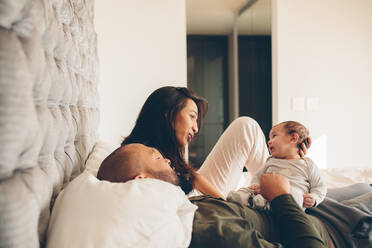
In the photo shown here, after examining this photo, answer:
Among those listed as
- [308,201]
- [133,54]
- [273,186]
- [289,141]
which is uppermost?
[133,54]

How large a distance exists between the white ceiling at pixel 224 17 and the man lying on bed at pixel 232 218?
9.89 feet

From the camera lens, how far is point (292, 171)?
139 cm

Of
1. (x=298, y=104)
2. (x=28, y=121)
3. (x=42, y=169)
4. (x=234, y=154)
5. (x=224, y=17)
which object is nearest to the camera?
(x=28, y=121)

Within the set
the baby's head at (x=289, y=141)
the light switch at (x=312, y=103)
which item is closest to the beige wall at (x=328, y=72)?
the light switch at (x=312, y=103)

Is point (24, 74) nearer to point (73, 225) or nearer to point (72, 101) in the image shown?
point (73, 225)

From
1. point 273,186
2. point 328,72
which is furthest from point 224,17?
point 273,186

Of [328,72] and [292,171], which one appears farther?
[328,72]

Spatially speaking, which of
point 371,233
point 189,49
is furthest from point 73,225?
point 189,49

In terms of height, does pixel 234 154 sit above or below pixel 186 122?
below

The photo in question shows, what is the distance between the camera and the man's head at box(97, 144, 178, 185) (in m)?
0.87

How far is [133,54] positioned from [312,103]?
6.21 feet

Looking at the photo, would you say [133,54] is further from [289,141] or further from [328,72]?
[328,72]

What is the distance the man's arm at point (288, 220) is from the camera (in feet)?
2.65

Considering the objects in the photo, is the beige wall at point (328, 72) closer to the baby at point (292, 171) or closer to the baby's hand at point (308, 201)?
the baby at point (292, 171)
